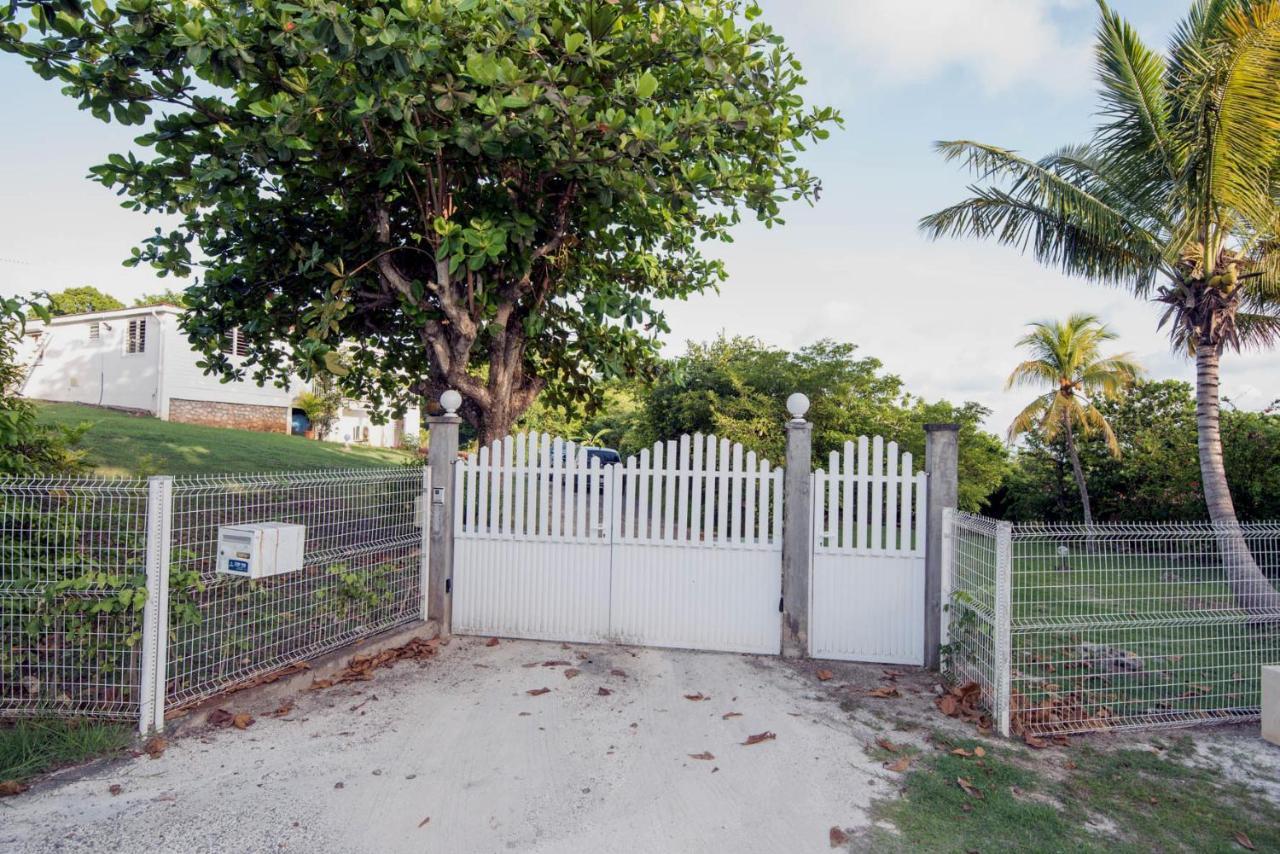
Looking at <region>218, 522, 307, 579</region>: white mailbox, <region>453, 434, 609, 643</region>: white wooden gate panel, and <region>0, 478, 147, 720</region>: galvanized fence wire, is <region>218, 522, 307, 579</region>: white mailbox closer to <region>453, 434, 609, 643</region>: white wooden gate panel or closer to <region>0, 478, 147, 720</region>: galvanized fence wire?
<region>0, 478, 147, 720</region>: galvanized fence wire

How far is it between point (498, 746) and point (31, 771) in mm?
2341

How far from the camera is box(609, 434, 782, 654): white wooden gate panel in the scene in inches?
236

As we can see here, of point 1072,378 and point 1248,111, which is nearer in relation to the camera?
point 1248,111

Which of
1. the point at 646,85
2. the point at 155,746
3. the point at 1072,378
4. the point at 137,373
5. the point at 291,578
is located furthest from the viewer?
the point at 137,373

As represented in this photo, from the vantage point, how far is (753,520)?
6.01 meters

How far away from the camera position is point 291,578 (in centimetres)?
489

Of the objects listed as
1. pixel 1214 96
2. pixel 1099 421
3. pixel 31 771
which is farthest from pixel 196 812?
pixel 1099 421

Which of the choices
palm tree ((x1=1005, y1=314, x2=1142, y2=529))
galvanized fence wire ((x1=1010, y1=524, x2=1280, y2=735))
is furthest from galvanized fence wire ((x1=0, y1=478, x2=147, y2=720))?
palm tree ((x1=1005, y1=314, x2=1142, y2=529))

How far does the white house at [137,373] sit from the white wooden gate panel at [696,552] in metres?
16.9

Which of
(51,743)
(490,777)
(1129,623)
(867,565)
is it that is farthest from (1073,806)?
(51,743)

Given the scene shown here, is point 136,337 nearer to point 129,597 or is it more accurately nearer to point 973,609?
point 129,597

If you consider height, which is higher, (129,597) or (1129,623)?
(129,597)

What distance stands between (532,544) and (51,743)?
343cm

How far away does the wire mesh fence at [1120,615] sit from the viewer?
449cm
